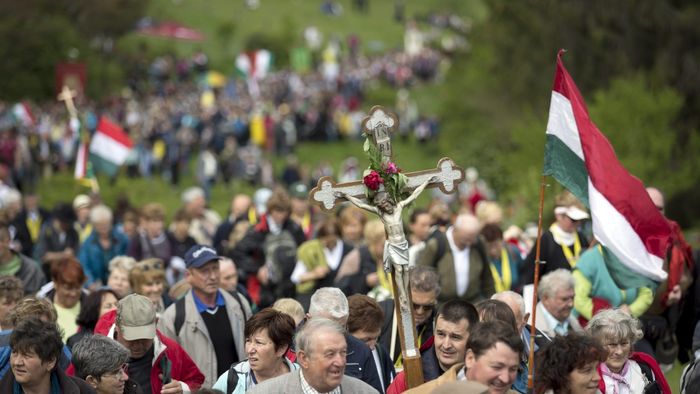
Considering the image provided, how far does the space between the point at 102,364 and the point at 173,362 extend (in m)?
1.07

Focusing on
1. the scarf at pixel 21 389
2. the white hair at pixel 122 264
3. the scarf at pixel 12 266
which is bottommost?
the scarf at pixel 12 266

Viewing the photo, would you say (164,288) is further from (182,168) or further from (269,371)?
(182,168)

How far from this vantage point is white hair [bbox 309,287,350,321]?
9.12 metres

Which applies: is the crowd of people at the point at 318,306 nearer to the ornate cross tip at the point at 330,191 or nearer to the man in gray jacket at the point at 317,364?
the man in gray jacket at the point at 317,364

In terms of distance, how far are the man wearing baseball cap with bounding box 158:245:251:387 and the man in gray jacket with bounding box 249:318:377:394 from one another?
2.39 metres

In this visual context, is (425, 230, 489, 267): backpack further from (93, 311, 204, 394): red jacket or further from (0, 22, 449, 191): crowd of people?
(0, 22, 449, 191): crowd of people

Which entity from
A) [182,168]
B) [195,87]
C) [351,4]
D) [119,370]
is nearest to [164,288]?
[119,370]

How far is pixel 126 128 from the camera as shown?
4447 cm

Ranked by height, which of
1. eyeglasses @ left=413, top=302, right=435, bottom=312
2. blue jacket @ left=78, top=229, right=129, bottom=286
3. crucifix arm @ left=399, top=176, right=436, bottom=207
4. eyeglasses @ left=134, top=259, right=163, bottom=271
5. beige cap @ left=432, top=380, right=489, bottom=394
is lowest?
blue jacket @ left=78, top=229, right=129, bottom=286

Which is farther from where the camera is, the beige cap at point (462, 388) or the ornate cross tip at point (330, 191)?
the ornate cross tip at point (330, 191)

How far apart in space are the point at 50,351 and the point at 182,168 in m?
36.9

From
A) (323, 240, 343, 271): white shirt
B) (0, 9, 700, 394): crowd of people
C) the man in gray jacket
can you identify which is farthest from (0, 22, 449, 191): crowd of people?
the man in gray jacket

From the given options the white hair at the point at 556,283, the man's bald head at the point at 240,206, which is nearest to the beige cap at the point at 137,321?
the white hair at the point at 556,283

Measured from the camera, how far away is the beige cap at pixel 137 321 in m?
9.03
